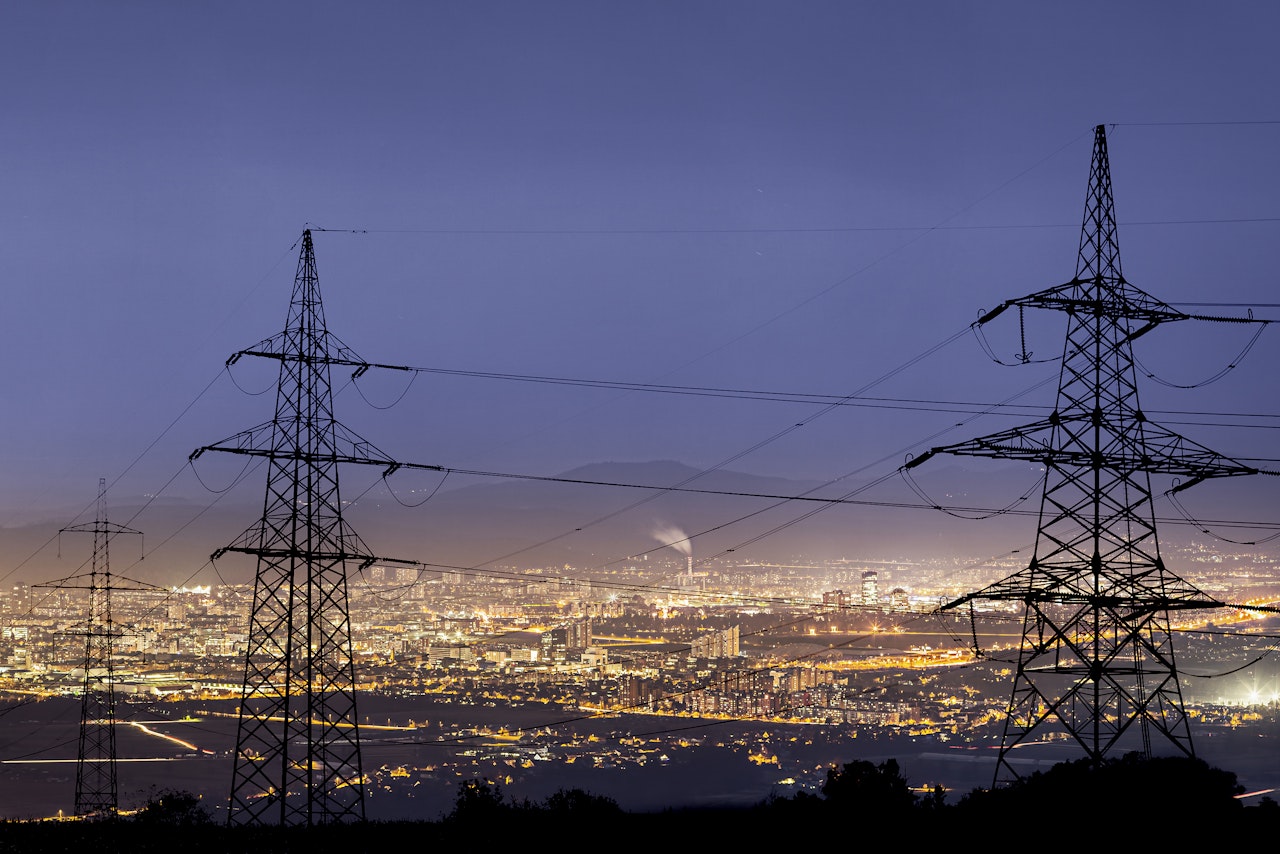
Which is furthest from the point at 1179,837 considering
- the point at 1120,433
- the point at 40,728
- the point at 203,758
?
the point at 40,728

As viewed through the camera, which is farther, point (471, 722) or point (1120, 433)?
point (471, 722)

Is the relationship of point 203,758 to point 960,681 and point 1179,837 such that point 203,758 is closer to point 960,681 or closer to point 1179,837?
point 960,681

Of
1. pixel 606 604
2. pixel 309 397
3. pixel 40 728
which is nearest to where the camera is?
pixel 309 397

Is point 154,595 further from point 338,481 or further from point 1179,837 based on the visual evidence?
point 1179,837

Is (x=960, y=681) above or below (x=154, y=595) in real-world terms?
below

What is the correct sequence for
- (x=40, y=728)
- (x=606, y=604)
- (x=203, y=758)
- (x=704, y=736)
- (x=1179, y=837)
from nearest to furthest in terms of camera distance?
(x=1179, y=837) → (x=203, y=758) → (x=704, y=736) → (x=40, y=728) → (x=606, y=604)

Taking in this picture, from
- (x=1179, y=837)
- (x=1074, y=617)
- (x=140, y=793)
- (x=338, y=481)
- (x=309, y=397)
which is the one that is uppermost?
(x=309, y=397)

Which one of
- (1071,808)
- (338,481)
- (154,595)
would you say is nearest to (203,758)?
(154,595)
